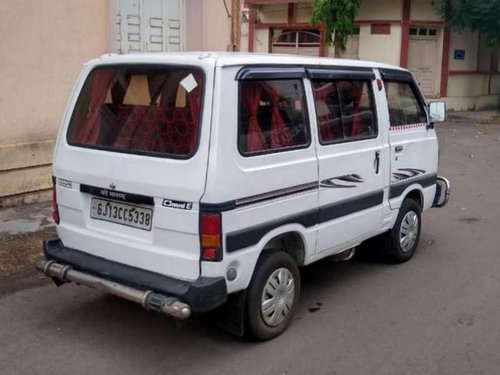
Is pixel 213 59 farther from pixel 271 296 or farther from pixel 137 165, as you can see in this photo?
pixel 271 296

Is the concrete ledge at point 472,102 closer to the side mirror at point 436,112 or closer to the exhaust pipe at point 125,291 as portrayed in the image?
the side mirror at point 436,112

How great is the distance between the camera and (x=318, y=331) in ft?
15.1

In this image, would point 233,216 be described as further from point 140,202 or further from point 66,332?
point 66,332

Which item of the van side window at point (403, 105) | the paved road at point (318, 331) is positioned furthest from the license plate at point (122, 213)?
the van side window at point (403, 105)

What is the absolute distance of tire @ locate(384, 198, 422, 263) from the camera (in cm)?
593

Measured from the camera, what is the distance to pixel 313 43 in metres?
23.0

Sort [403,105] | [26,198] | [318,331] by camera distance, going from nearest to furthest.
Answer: [318,331] → [403,105] → [26,198]

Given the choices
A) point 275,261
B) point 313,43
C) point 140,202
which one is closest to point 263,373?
point 275,261

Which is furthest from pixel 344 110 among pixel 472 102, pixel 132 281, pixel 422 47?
pixel 472 102

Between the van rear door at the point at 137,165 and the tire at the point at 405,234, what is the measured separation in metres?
2.68

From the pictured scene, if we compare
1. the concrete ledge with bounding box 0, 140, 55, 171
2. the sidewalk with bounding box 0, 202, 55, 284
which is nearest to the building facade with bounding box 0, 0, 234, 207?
the concrete ledge with bounding box 0, 140, 55, 171

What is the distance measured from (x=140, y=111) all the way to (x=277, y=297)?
1557mm

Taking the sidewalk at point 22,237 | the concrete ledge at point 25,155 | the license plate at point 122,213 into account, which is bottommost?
the sidewalk at point 22,237

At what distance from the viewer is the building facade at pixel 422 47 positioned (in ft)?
65.8
